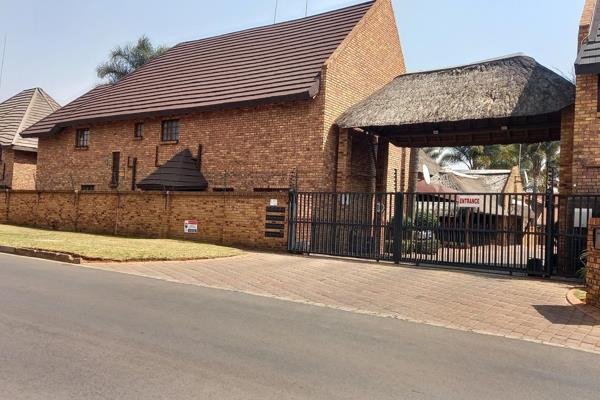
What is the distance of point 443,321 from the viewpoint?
7.45 metres

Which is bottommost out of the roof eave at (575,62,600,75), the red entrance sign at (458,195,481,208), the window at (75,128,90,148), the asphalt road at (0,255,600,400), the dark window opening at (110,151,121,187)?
the asphalt road at (0,255,600,400)

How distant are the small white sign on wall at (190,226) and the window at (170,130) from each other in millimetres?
5541

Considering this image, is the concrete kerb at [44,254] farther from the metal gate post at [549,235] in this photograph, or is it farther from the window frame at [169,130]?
the metal gate post at [549,235]

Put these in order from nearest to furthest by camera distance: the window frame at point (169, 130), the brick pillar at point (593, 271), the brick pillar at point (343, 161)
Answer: the brick pillar at point (593, 271) < the brick pillar at point (343, 161) < the window frame at point (169, 130)

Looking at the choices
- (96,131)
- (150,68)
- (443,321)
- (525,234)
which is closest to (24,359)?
(443,321)

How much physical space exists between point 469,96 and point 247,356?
13724 millimetres

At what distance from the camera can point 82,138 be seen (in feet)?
84.6

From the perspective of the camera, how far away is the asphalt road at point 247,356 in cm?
428

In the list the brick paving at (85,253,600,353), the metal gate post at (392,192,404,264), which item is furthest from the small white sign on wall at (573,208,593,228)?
the metal gate post at (392,192,404,264)

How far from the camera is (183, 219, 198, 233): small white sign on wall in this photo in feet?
57.8

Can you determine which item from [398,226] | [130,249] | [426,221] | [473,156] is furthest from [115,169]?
[473,156]

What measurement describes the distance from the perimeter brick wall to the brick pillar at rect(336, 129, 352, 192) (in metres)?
3.18

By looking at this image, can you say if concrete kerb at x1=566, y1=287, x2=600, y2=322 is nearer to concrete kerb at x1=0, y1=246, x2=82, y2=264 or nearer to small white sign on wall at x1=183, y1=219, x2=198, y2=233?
concrete kerb at x1=0, y1=246, x2=82, y2=264

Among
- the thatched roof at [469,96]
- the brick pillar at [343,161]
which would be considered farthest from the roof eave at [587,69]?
the brick pillar at [343,161]
